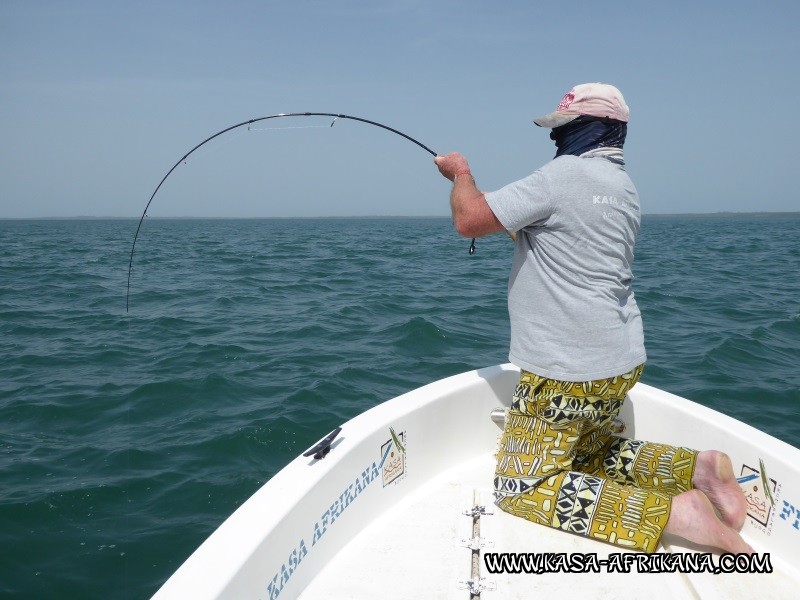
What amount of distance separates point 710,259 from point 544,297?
16.8 m

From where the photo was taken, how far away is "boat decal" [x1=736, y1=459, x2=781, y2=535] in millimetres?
2377

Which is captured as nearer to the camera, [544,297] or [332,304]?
[544,297]

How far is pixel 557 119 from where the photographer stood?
2225 mm

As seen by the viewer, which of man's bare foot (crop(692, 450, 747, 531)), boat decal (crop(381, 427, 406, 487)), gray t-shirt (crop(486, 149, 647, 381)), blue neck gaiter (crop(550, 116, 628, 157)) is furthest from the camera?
boat decal (crop(381, 427, 406, 487))

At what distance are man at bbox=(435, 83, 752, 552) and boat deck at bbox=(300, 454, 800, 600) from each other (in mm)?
89

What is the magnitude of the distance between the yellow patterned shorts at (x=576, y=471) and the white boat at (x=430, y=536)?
89 mm

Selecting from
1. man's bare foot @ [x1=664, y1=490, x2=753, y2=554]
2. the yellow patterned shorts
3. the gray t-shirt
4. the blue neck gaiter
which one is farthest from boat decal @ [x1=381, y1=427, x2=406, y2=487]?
the blue neck gaiter

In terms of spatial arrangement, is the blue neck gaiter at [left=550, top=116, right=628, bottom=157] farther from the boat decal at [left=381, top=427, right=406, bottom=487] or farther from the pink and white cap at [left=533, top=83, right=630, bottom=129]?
the boat decal at [left=381, top=427, right=406, bottom=487]

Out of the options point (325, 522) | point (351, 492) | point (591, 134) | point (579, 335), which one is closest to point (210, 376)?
point (351, 492)

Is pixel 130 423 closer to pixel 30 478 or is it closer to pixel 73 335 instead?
pixel 30 478

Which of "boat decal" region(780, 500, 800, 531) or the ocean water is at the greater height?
"boat decal" region(780, 500, 800, 531)

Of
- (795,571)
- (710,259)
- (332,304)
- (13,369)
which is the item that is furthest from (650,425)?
(710,259)

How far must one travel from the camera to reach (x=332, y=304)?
30.7ft

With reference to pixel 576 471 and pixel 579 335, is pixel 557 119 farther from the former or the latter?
pixel 576 471
